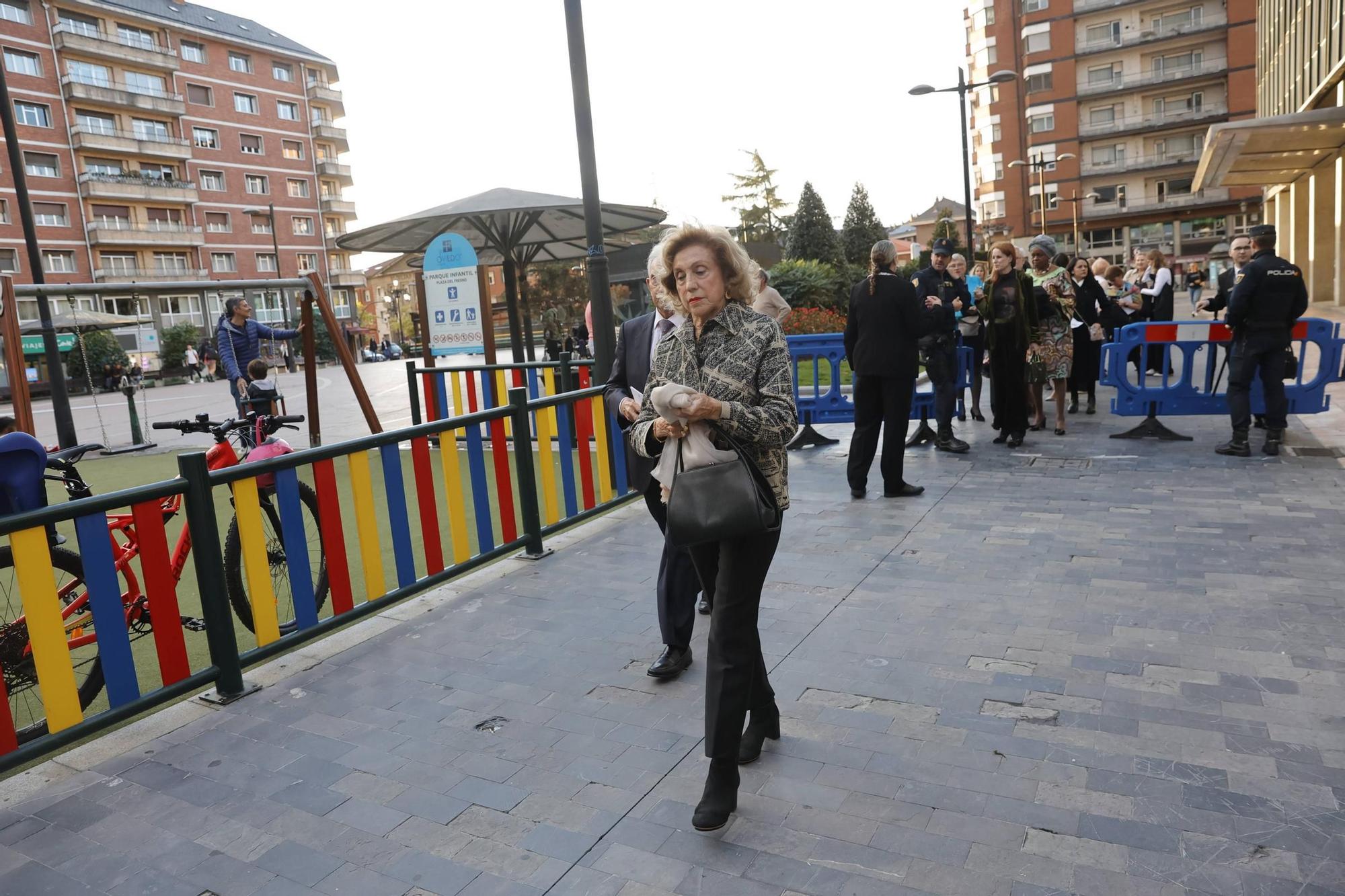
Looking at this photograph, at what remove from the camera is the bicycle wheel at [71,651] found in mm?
3785

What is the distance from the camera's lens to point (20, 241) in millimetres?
49156

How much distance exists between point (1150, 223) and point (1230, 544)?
69772 mm

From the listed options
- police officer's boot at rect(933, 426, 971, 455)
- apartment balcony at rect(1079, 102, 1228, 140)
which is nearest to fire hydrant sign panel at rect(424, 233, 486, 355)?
police officer's boot at rect(933, 426, 971, 455)

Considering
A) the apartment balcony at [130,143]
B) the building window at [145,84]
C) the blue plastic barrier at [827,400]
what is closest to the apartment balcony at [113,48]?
the building window at [145,84]

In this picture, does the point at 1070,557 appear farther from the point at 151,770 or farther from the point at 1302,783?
the point at 151,770

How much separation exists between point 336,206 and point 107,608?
2896 inches

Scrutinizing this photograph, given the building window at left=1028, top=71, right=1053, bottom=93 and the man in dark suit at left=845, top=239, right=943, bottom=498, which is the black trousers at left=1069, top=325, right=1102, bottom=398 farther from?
the building window at left=1028, top=71, right=1053, bottom=93

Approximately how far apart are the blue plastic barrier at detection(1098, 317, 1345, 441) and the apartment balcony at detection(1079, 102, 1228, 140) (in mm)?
64977

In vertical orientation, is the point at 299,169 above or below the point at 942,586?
above

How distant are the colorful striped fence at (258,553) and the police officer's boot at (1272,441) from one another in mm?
5769

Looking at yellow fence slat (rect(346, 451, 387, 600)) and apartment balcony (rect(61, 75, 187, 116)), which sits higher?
apartment balcony (rect(61, 75, 187, 116))

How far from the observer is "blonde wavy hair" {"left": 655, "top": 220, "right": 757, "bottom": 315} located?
9.62 feet

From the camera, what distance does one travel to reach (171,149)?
57750 mm

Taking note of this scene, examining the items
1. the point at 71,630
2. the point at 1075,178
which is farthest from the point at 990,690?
the point at 1075,178
